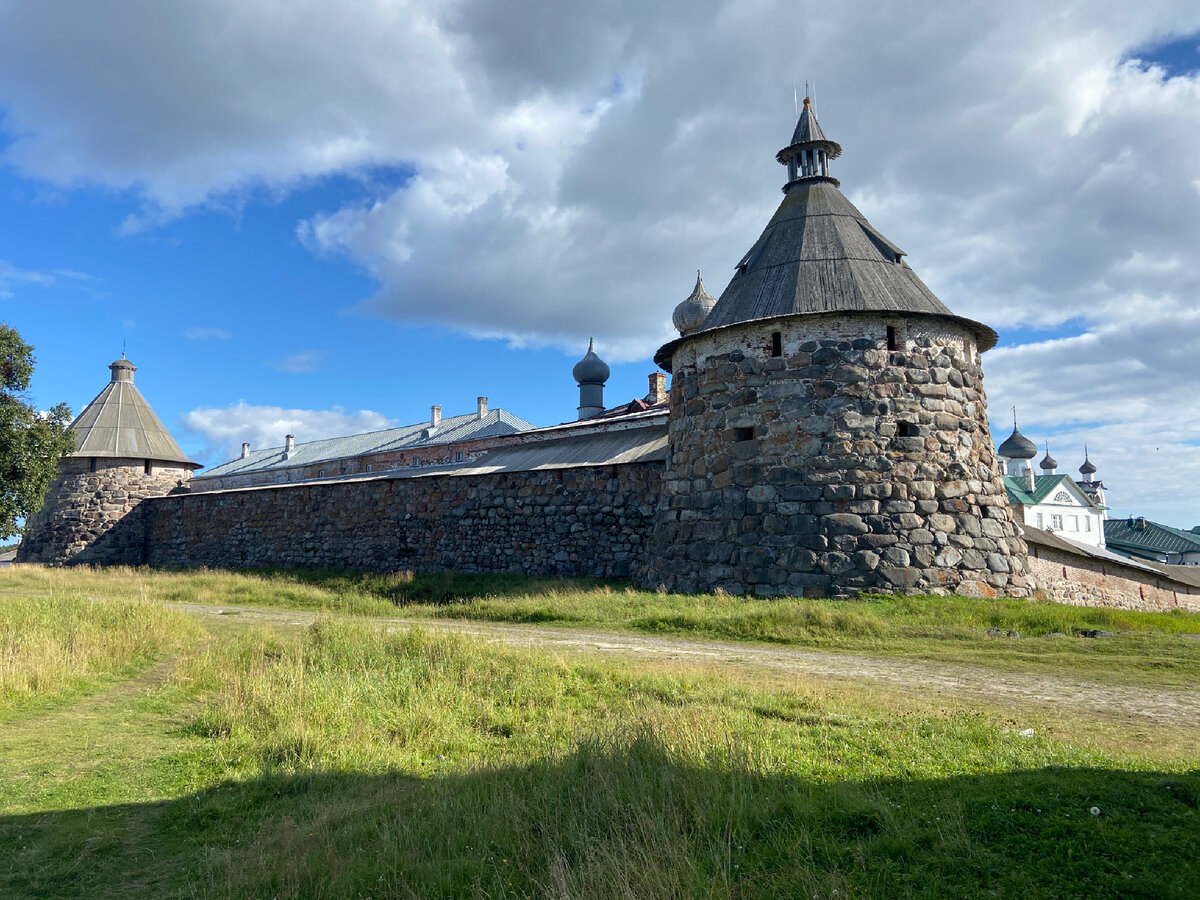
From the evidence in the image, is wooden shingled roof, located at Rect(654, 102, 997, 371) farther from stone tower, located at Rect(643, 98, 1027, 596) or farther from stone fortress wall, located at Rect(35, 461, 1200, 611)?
stone fortress wall, located at Rect(35, 461, 1200, 611)

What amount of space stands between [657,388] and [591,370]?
451 centimetres

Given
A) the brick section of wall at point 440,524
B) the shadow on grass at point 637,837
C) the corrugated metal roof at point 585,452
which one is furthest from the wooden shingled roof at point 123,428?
the shadow on grass at point 637,837

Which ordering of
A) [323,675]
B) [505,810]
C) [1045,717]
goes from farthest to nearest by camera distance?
1. [323,675]
2. [1045,717]
3. [505,810]

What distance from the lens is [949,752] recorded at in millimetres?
4422

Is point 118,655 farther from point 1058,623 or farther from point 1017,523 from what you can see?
point 1017,523

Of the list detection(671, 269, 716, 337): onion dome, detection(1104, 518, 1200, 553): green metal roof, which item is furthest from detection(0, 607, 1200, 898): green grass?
detection(1104, 518, 1200, 553): green metal roof

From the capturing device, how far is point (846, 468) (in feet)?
40.2

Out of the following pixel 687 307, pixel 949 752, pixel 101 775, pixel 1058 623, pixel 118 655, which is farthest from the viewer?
pixel 687 307

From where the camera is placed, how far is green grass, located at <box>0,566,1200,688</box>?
26.1 ft

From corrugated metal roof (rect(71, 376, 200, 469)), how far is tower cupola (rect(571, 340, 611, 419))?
1600cm

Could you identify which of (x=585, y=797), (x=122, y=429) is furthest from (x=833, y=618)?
(x=122, y=429)

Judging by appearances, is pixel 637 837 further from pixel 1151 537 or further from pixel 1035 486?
pixel 1151 537

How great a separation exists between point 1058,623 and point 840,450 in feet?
12.9

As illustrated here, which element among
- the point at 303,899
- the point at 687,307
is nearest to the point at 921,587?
the point at 303,899
